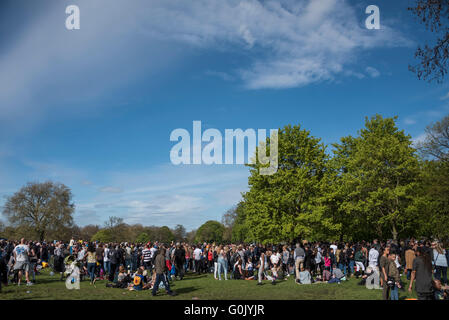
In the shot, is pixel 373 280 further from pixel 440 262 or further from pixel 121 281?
pixel 121 281

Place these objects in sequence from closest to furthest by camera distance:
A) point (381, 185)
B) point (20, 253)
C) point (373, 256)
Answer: point (20, 253) → point (373, 256) → point (381, 185)

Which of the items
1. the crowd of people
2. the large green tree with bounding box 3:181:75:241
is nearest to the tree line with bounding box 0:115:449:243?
the crowd of people

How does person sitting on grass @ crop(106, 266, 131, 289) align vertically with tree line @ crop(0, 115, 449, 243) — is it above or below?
below

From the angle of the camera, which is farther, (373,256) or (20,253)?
(373,256)

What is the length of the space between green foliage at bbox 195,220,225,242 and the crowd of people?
4591 inches

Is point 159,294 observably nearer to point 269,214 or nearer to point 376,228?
point 269,214

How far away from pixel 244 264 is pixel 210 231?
125939 millimetres

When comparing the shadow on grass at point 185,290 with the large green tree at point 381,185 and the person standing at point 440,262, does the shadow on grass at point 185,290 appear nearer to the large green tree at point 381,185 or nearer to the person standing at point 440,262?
the person standing at point 440,262

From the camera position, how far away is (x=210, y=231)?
14600cm

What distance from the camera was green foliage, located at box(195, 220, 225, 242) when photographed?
466ft

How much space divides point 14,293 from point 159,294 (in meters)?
5.90

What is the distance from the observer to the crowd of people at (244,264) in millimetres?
11945

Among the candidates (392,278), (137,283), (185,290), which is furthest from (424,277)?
(137,283)

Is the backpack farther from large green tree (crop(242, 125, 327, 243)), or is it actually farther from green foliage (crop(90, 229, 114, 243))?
green foliage (crop(90, 229, 114, 243))
